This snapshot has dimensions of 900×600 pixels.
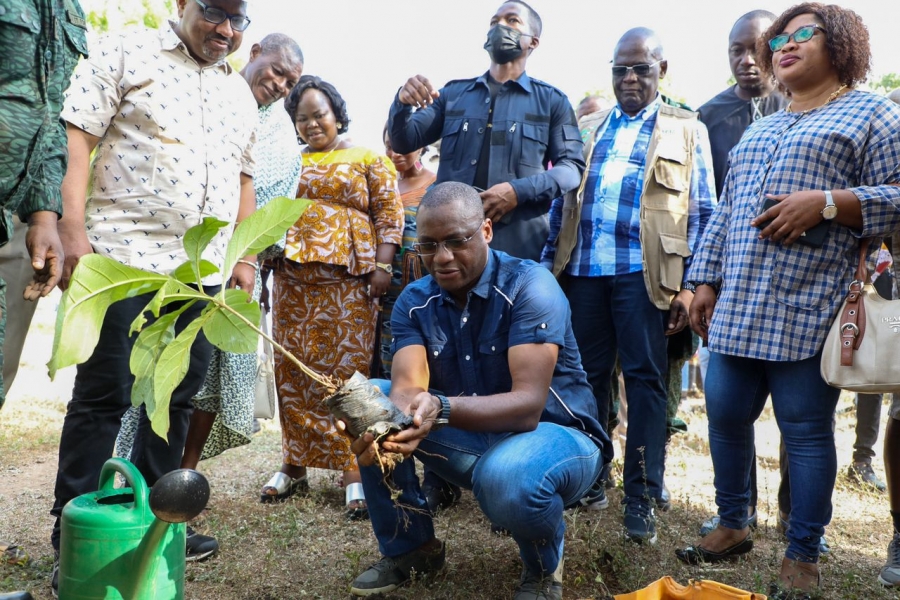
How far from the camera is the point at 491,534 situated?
3541 mm

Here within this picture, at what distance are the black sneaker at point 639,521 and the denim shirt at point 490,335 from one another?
1.91ft

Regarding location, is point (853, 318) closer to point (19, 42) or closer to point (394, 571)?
point (394, 571)

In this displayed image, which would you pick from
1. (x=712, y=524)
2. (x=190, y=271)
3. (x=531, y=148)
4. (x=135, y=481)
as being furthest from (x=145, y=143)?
(x=712, y=524)

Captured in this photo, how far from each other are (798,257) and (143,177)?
235 centimetres

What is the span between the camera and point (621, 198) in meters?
3.78

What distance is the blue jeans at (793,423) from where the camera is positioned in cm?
282

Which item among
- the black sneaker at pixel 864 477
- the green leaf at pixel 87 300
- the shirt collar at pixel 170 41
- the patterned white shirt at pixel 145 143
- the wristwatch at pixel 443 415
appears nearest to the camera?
the green leaf at pixel 87 300

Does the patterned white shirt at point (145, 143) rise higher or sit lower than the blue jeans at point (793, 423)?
higher

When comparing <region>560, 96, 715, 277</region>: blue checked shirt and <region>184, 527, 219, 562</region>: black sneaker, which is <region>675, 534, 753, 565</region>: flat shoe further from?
<region>184, 527, 219, 562</region>: black sneaker

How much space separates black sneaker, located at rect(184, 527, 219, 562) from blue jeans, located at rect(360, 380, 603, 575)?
730 mm

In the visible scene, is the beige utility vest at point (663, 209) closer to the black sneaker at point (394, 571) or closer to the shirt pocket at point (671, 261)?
the shirt pocket at point (671, 261)

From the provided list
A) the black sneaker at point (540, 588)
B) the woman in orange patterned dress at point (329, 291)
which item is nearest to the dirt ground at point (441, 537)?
the black sneaker at point (540, 588)

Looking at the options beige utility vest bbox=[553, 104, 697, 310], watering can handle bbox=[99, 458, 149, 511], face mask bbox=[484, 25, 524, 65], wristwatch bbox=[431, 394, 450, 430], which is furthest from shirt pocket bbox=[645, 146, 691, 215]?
watering can handle bbox=[99, 458, 149, 511]

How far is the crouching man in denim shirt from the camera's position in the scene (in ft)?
8.39
